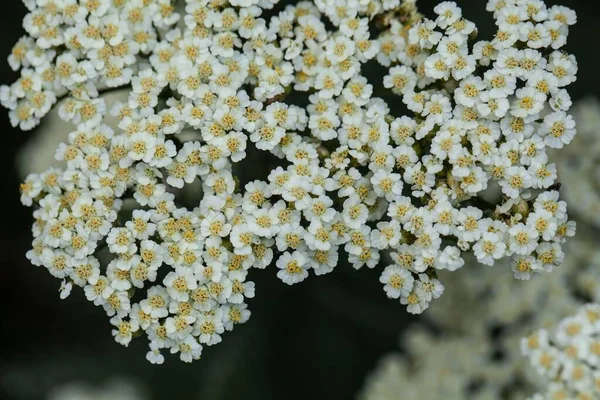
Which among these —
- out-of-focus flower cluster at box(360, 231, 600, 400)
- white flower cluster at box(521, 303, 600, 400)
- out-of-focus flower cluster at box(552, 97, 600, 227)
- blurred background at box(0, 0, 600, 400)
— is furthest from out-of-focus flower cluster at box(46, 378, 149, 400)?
out-of-focus flower cluster at box(552, 97, 600, 227)

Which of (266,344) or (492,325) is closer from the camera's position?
(492,325)

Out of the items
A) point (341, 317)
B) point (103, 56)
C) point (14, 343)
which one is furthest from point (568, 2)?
point (14, 343)

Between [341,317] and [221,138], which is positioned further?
[341,317]

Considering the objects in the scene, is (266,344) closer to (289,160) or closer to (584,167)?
(289,160)

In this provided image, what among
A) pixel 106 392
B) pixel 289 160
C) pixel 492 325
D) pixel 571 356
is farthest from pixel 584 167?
pixel 106 392

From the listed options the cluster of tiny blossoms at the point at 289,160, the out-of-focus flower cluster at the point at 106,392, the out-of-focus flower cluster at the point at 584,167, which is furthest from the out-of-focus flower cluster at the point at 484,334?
the out-of-focus flower cluster at the point at 106,392

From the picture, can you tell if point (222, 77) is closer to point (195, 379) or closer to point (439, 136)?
point (439, 136)

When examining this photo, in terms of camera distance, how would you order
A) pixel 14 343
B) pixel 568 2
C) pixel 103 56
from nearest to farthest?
pixel 103 56, pixel 568 2, pixel 14 343
